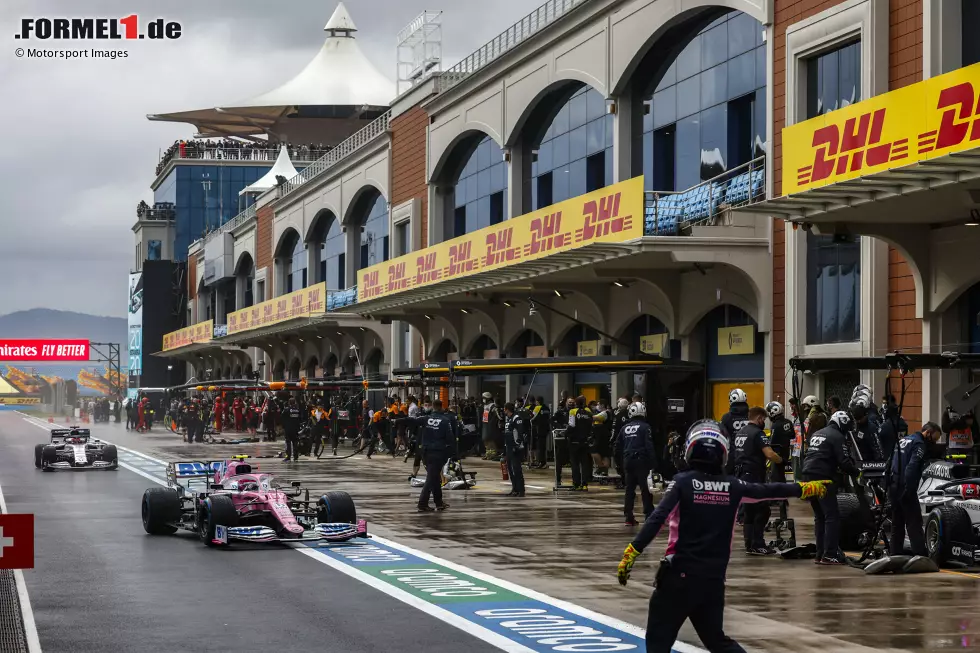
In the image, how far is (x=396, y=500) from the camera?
24016 mm

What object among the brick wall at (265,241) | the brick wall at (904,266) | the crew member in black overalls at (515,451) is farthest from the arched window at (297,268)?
the brick wall at (904,266)

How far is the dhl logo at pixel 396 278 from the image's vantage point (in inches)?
1649

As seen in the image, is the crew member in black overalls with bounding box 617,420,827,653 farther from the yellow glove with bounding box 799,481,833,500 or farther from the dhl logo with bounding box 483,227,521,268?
the dhl logo with bounding box 483,227,521,268

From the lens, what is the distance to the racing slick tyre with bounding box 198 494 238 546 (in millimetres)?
16859

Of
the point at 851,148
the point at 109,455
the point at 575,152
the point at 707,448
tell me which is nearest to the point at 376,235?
the point at 575,152

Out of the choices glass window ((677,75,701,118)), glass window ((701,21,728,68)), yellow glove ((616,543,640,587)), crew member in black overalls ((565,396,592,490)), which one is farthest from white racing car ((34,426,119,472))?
yellow glove ((616,543,640,587))

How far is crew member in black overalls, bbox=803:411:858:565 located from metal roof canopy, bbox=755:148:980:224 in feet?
13.5

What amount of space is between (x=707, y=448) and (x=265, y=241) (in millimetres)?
68033

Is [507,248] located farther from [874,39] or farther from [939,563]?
[939,563]

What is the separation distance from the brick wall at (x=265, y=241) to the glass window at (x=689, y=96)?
4319cm

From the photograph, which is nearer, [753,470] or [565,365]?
[753,470]

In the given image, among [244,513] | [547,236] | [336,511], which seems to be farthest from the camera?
[547,236]

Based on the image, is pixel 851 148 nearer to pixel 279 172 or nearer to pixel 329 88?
pixel 279 172

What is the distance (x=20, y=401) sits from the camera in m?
155
